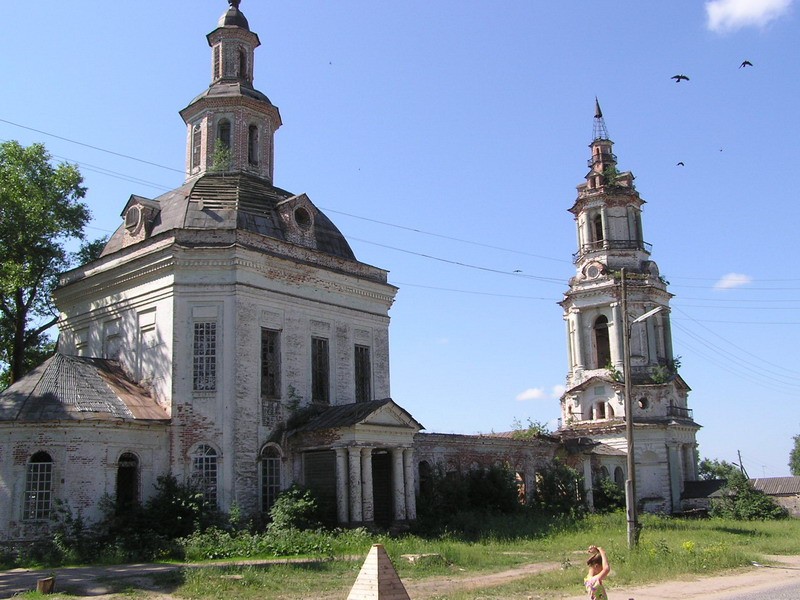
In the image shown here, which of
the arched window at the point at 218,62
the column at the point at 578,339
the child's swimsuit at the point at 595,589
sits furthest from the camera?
the column at the point at 578,339

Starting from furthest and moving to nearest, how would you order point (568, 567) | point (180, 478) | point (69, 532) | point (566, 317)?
point (566, 317) < point (180, 478) < point (69, 532) < point (568, 567)

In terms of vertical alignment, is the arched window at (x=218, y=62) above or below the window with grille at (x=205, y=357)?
above

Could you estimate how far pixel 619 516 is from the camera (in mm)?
29125

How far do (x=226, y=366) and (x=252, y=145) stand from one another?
9.51 metres

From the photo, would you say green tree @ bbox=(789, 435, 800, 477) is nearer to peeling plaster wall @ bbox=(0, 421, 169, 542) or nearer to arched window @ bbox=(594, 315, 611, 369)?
arched window @ bbox=(594, 315, 611, 369)

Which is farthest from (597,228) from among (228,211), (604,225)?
(228,211)

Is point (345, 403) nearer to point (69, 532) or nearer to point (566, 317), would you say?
point (69, 532)

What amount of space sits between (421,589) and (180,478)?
9.01 metres

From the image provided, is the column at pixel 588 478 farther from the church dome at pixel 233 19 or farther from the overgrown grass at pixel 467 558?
the church dome at pixel 233 19

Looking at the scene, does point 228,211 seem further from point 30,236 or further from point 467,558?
point 467,558

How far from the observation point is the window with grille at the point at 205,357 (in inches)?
878

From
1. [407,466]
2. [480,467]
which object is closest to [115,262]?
[407,466]

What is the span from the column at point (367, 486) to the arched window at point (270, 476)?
246cm

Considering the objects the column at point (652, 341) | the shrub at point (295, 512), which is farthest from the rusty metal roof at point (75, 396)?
the column at point (652, 341)
